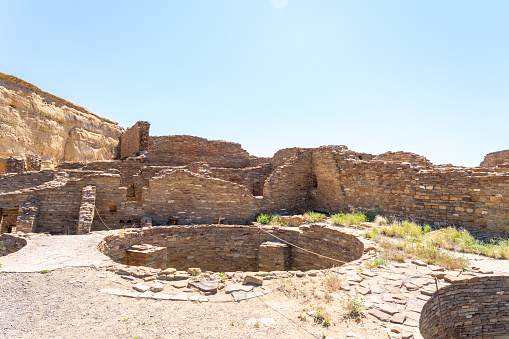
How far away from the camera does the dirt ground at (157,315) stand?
131 inches

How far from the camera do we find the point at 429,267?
18.6 ft

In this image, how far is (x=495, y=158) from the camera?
1605 cm

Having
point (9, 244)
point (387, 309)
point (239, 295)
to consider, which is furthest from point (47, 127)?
point (387, 309)

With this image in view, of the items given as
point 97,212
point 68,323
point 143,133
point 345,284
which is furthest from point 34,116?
point 345,284

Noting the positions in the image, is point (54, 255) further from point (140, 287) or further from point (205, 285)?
point (205, 285)

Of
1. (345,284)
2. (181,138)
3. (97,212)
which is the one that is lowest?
(345,284)

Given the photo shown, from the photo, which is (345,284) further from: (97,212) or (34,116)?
(34,116)

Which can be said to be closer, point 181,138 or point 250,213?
point 250,213

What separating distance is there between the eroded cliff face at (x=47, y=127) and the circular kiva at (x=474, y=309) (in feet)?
89.3

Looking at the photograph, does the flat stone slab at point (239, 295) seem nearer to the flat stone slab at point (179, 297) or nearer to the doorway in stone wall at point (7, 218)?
the flat stone slab at point (179, 297)

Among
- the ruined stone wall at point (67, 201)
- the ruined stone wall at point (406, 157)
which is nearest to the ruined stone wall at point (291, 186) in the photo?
the ruined stone wall at point (406, 157)

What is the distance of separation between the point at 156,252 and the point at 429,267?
7385mm

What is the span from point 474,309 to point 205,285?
5113 mm

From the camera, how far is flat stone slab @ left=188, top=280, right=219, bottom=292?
15.0 ft
